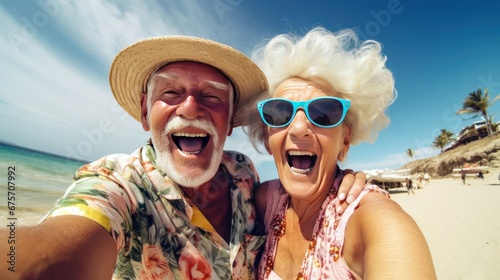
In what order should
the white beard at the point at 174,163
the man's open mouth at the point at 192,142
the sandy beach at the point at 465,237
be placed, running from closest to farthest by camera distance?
the white beard at the point at 174,163, the man's open mouth at the point at 192,142, the sandy beach at the point at 465,237

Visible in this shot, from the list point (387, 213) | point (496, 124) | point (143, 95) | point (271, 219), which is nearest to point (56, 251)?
point (387, 213)

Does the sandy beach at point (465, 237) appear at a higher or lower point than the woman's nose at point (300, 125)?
lower

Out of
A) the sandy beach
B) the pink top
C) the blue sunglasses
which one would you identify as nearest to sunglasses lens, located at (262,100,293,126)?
the blue sunglasses

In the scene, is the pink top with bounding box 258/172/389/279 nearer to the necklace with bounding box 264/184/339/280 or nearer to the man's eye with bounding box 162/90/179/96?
the necklace with bounding box 264/184/339/280

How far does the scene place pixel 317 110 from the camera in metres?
1.98

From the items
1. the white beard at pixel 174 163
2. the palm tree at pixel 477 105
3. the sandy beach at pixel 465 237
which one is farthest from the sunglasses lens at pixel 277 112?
the palm tree at pixel 477 105

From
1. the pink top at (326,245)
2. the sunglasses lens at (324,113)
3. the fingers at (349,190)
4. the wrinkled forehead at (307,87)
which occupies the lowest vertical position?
the pink top at (326,245)

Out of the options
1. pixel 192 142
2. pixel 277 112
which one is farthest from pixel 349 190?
pixel 192 142

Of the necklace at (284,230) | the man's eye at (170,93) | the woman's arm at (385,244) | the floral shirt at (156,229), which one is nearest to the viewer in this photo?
the woman's arm at (385,244)

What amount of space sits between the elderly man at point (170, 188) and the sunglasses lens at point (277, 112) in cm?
37

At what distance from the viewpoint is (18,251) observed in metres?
0.76

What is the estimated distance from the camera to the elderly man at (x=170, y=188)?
1107mm

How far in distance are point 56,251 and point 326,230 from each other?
1445mm

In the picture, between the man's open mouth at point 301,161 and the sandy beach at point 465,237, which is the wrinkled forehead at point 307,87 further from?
the sandy beach at point 465,237
